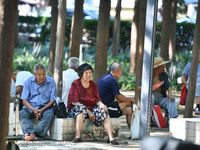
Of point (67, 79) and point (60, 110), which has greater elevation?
point (67, 79)

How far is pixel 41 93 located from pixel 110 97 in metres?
1.16

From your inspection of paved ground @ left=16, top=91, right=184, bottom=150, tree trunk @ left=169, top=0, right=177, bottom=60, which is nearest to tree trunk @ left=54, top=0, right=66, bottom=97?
paved ground @ left=16, top=91, right=184, bottom=150

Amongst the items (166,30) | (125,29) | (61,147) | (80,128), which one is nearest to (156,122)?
(80,128)

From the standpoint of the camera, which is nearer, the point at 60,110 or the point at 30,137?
the point at 30,137

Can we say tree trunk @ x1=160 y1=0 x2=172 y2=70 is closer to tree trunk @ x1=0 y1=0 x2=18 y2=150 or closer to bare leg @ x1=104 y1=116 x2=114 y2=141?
bare leg @ x1=104 y1=116 x2=114 y2=141

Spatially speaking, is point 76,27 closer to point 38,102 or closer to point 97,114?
point 38,102

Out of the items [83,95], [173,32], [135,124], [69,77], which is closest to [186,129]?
[135,124]

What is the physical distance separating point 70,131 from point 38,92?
32.0 inches

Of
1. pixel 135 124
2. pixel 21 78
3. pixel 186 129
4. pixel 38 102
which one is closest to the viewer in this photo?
pixel 186 129

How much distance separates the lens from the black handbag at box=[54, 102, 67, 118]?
8.28 metres

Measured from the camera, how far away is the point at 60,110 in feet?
27.3

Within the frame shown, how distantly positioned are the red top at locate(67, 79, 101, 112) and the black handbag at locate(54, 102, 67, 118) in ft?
0.34

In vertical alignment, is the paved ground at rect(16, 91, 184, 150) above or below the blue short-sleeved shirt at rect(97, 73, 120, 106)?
below

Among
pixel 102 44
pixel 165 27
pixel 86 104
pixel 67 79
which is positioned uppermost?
pixel 165 27
